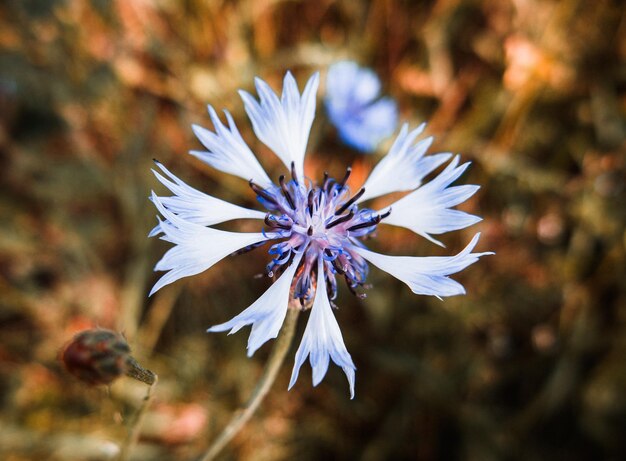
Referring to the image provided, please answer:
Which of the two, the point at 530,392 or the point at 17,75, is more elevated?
the point at 17,75

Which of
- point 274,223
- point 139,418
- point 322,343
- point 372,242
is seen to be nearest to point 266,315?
point 322,343

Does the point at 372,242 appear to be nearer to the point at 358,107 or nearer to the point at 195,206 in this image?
the point at 358,107

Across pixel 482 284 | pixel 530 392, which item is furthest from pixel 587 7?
pixel 530 392

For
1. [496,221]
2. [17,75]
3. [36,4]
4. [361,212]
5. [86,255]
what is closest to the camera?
[361,212]

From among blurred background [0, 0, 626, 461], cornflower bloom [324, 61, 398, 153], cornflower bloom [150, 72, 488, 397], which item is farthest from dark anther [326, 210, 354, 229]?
cornflower bloom [324, 61, 398, 153]

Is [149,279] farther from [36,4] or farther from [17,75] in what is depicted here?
[36,4]

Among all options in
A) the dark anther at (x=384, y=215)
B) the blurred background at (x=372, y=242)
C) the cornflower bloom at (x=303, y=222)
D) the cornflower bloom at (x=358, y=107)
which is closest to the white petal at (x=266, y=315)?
the cornflower bloom at (x=303, y=222)

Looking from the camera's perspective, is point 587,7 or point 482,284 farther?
point 587,7

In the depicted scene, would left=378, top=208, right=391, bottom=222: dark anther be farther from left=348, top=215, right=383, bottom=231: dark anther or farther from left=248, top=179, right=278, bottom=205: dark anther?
left=248, top=179, right=278, bottom=205: dark anther
